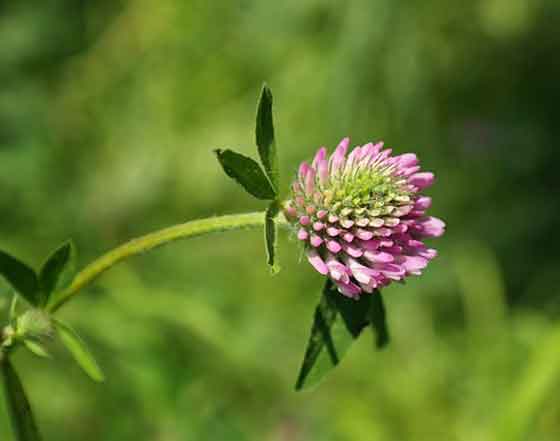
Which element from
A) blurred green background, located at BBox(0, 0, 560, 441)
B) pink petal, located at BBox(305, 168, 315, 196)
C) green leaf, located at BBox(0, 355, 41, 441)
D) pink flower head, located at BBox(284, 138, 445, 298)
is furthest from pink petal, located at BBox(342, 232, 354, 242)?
blurred green background, located at BBox(0, 0, 560, 441)

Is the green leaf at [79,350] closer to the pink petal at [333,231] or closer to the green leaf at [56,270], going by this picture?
the green leaf at [56,270]

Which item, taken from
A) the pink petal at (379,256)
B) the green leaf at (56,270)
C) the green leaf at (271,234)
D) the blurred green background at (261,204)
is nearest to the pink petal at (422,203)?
the pink petal at (379,256)

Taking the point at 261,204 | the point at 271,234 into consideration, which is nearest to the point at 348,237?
the point at 271,234

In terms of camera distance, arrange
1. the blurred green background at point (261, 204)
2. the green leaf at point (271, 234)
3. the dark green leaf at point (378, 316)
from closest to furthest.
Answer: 1. the green leaf at point (271, 234)
2. the dark green leaf at point (378, 316)
3. the blurred green background at point (261, 204)

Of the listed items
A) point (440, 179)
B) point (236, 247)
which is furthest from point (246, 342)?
point (440, 179)

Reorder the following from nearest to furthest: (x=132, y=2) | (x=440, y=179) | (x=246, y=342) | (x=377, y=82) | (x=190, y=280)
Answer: (x=246, y=342) → (x=190, y=280) → (x=377, y=82) → (x=440, y=179) → (x=132, y=2)

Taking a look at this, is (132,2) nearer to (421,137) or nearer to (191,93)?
(191,93)
